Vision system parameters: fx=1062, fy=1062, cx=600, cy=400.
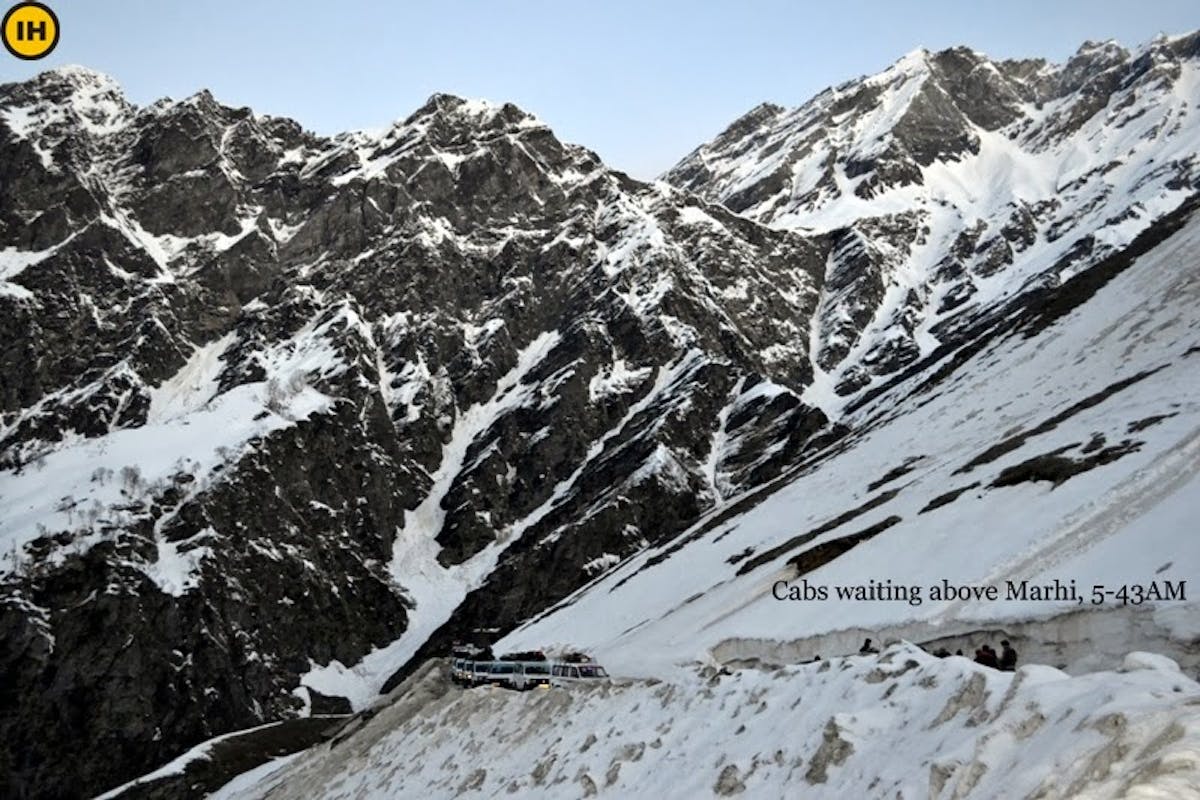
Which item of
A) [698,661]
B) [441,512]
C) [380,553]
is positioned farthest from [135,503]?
[698,661]

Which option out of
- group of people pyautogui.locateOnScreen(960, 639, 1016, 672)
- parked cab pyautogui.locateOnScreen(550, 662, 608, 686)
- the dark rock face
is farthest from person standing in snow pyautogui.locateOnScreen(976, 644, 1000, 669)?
the dark rock face

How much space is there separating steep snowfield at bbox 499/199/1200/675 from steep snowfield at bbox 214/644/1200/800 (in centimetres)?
801

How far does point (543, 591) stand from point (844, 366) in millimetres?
82205

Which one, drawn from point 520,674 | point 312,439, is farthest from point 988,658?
point 312,439

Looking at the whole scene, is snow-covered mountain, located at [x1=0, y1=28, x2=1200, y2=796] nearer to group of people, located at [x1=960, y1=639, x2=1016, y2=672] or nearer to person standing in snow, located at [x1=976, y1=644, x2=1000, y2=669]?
group of people, located at [x1=960, y1=639, x2=1016, y2=672]

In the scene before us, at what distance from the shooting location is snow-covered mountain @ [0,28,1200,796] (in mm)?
40375

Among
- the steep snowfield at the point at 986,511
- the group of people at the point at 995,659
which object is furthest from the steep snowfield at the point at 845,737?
the steep snowfield at the point at 986,511

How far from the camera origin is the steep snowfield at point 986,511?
2947cm

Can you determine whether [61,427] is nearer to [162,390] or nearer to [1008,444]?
[162,390]

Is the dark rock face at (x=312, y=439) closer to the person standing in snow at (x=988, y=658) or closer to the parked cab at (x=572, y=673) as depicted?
the parked cab at (x=572, y=673)

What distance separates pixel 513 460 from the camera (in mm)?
154750

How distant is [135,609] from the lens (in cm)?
10781

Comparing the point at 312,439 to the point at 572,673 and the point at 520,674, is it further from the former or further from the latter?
the point at 572,673

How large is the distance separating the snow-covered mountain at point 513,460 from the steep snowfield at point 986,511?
0.23 metres
